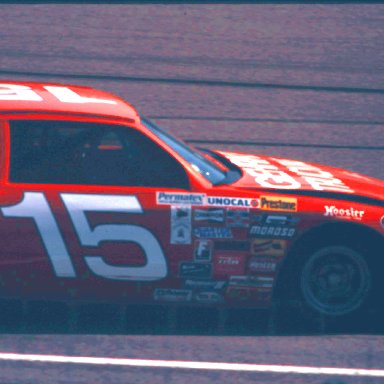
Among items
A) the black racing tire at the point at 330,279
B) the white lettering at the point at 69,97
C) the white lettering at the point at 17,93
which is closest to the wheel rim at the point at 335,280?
the black racing tire at the point at 330,279

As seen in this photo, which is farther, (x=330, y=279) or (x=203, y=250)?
(x=330, y=279)

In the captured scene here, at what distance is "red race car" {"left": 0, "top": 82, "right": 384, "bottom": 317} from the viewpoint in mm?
6969

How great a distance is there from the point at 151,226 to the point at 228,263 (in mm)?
547

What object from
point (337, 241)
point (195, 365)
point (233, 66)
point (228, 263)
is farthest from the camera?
point (233, 66)

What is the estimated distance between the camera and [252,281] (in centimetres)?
711

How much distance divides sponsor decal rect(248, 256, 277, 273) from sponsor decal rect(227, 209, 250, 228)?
0.76 ft

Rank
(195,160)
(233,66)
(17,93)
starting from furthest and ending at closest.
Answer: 1. (233,66)
2. (195,160)
3. (17,93)

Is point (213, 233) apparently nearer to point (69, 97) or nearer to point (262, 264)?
point (262, 264)

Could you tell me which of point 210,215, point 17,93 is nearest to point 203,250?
point 210,215

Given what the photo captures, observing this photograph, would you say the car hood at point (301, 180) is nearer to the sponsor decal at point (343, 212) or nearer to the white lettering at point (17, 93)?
the sponsor decal at point (343, 212)

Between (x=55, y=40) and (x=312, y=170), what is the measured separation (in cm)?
577

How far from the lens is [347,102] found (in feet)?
41.0

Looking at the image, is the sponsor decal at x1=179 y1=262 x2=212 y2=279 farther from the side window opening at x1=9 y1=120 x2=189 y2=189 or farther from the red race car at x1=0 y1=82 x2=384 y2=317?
the side window opening at x1=9 y1=120 x2=189 y2=189

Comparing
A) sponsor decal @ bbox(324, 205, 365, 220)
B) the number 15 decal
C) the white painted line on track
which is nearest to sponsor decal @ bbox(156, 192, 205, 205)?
the number 15 decal
